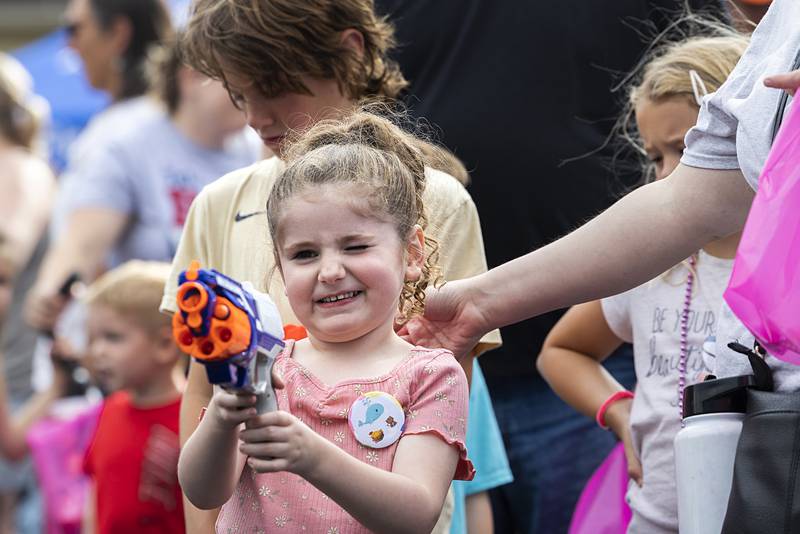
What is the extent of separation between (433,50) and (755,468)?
2.00 meters

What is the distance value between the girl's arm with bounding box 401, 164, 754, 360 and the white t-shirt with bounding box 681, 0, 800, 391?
52mm

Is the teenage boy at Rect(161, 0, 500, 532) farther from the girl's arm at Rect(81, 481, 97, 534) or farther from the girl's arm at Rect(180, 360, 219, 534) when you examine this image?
the girl's arm at Rect(81, 481, 97, 534)

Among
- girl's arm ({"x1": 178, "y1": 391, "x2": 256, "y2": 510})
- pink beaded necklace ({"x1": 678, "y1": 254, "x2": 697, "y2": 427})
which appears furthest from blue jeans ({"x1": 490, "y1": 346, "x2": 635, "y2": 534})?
girl's arm ({"x1": 178, "y1": 391, "x2": 256, "y2": 510})

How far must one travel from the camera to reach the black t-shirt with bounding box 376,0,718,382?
3756 mm

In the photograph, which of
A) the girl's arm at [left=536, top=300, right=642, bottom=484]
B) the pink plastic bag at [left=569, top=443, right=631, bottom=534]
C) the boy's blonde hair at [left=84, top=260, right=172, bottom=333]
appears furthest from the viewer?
the boy's blonde hair at [left=84, top=260, right=172, bottom=333]

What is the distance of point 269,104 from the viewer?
3039 mm

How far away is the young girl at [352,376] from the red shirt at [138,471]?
181 centimetres

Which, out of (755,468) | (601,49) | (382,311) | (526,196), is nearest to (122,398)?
(526,196)

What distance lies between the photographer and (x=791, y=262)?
79.9 inches

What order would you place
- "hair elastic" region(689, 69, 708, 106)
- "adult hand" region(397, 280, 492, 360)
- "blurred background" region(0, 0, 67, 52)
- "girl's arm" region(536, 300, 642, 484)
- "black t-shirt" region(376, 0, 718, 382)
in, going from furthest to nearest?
"blurred background" region(0, 0, 67, 52) → "black t-shirt" region(376, 0, 718, 382) → "girl's arm" region(536, 300, 642, 484) → "hair elastic" region(689, 69, 708, 106) → "adult hand" region(397, 280, 492, 360)

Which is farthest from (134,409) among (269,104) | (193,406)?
(269,104)

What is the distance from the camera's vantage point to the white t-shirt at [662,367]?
3.06m

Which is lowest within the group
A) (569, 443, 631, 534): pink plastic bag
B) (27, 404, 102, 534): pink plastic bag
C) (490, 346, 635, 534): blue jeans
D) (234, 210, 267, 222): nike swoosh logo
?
(27, 404, 102, 534): pink plastic bag

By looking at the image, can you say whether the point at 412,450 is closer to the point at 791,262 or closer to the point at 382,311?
the point at 382,311
